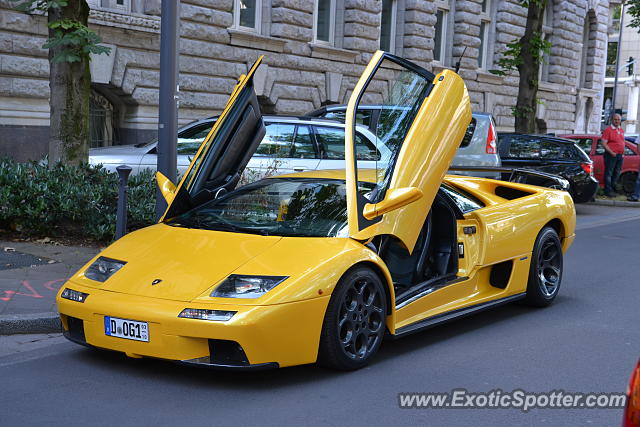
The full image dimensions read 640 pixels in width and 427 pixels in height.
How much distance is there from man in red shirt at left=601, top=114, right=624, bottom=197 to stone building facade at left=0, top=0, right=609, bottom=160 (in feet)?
13.7

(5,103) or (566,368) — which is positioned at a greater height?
(5,103)

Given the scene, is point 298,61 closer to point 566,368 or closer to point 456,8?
point 456,8

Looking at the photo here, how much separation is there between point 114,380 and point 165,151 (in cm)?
371

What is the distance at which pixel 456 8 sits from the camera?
2898cm

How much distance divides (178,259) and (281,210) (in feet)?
2.99

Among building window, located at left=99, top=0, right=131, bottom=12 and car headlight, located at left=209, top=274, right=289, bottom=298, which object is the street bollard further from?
building window, located at left=99, top=0, right=131, bottom=12

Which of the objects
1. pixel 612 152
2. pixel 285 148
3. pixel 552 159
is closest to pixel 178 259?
pixel 285 148

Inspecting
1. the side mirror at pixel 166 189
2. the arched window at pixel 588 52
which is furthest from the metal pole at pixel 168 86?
the arched window at pixel 588 52

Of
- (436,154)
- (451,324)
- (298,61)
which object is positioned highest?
(298,61)

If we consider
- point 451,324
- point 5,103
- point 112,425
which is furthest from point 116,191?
point 5,103

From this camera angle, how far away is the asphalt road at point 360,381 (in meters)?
4.73

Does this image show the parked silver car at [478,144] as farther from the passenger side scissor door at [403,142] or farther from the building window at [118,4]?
the passenger side scissor door at [403,142]

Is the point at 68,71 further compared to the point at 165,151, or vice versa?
the point at 68,71

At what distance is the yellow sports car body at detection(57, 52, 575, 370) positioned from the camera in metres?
5.14
